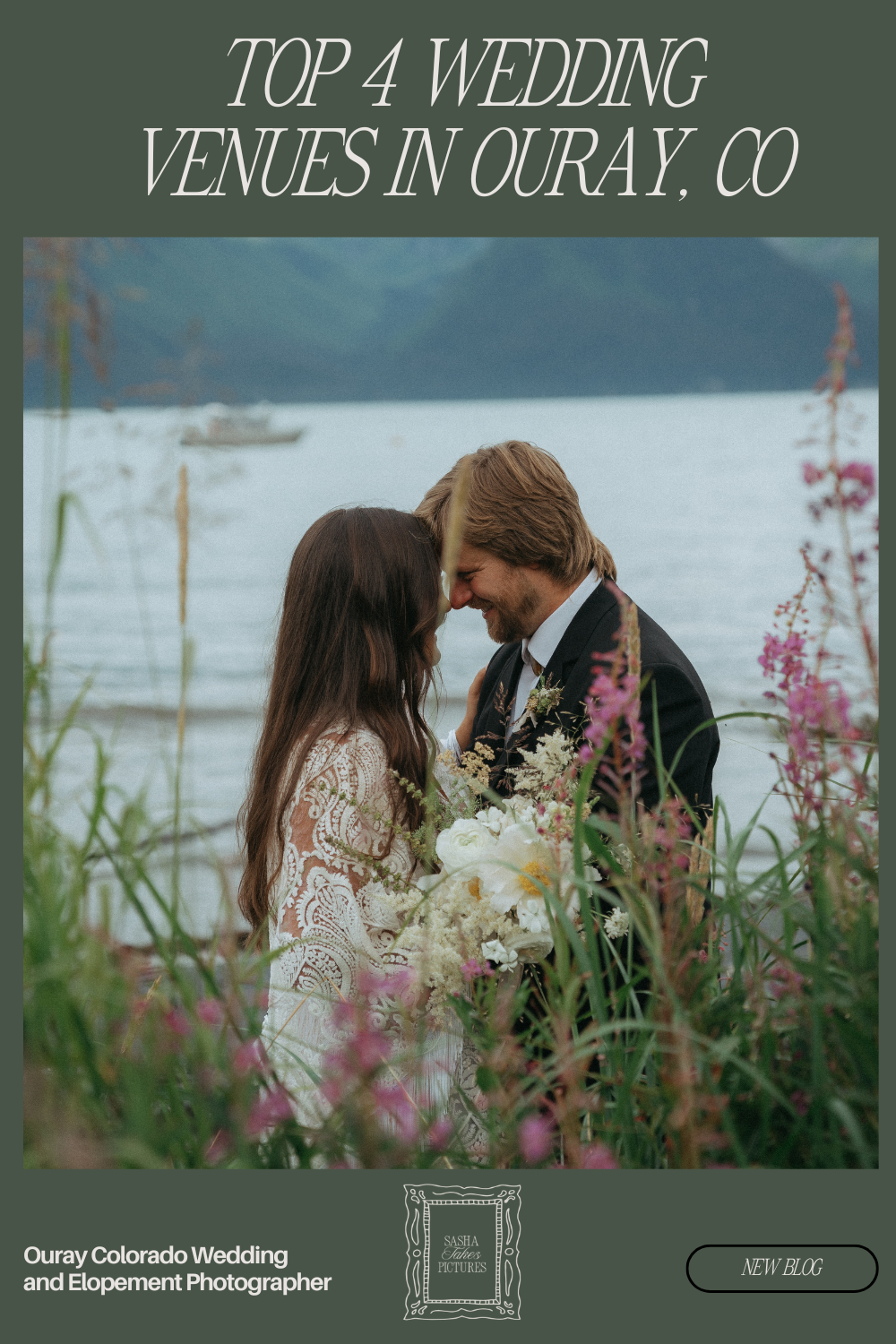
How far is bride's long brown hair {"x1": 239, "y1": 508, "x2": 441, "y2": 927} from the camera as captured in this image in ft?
8.51

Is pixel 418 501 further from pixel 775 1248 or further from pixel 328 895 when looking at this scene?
pixel 775 1248

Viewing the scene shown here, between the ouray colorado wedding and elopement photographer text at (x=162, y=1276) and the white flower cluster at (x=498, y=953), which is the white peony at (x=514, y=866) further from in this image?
the ouray colorado wedding and elopement photographer text at (x=162, y=1276)

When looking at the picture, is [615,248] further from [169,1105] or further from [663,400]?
[663,400]

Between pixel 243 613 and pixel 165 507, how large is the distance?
1093 cm

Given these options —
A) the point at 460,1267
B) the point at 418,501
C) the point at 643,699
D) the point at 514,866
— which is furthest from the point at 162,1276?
the point at 418,501

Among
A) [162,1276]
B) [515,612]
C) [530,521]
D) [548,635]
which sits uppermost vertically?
[530,521]

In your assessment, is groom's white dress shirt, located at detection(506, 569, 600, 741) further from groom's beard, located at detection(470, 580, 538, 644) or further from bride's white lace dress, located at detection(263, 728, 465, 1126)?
bride's white lace dress, located at detection(263, 728, 465, 1126)

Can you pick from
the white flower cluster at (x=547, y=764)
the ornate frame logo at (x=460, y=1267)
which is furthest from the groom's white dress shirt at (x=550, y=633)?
the ornate frame logo at (x=460, y=1267)

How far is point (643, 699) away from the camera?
2967mm

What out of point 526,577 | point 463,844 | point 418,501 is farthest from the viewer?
point 418,501

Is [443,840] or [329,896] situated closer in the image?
[443,840]

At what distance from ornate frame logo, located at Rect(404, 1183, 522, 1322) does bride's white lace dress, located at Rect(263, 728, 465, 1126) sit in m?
0.53

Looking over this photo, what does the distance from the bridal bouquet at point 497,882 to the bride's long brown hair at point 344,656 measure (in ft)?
2.00

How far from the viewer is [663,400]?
43.8ft
